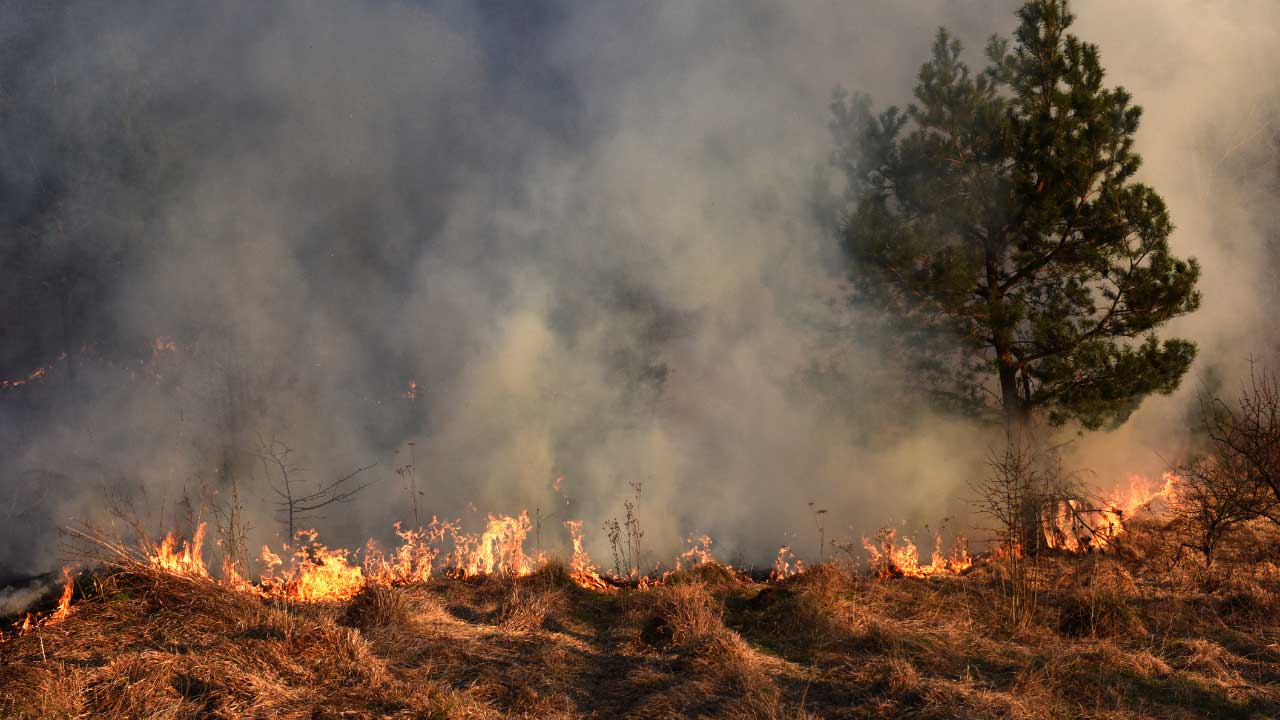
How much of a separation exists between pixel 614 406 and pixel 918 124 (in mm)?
7592

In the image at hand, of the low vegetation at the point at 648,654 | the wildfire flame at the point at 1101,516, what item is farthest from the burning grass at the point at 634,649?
the wildfire flame at the point at 1101,516

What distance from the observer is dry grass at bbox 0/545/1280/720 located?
180 inches

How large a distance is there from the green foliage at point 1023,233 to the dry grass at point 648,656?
3.14 meters

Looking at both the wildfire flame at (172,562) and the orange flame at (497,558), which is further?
the orange flame at (497,558)

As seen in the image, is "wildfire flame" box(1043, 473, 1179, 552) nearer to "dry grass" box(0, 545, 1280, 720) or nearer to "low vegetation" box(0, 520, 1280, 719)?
"low vegetation" box(0, 520, 1280, 719)

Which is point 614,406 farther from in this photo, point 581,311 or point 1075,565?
point 1075,565

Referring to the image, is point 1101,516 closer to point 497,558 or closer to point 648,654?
point 648,654

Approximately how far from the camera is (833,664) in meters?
5.83

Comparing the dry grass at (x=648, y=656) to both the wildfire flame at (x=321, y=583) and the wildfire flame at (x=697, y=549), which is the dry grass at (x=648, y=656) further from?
the wildfire flame at (x=697, y=549)

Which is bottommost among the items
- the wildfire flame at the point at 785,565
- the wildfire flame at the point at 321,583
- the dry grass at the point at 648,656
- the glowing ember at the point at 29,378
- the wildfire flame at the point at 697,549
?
the dry grass at the point at 648,656

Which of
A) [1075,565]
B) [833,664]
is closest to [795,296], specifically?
[1075,565]

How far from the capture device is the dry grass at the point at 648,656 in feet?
15.0

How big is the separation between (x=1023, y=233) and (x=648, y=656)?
7813mm

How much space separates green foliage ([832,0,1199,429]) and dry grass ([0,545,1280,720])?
314cm
